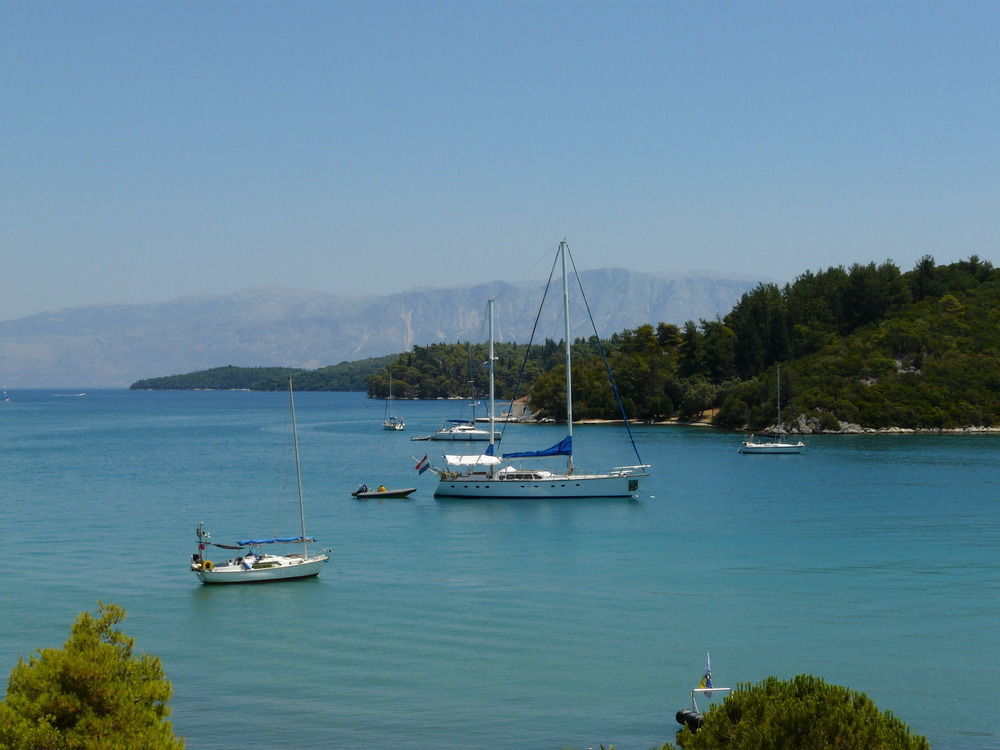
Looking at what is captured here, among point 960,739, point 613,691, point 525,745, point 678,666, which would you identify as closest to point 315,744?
point 525,745

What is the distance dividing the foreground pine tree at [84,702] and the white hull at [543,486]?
5041cm

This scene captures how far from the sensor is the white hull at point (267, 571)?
39.1 meters

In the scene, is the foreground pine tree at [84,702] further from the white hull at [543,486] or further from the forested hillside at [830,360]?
the forested hillside at [830,360]

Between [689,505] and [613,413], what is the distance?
95.7m

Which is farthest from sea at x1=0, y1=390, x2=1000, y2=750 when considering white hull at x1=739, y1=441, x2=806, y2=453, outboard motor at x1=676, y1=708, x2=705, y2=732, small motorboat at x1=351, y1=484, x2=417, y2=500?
white hull at x1=739, y1=441, x2=806, y2=453

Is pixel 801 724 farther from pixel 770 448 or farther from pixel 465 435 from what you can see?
pixel 465 435

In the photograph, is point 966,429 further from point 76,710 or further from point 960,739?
point 76,710

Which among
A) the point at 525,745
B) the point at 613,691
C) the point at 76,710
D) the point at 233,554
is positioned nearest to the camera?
the point at 76,710

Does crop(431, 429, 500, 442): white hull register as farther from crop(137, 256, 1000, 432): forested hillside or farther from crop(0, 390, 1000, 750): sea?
crop(0, 390, 1000, 750): sea

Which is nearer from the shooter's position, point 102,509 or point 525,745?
point 525,745

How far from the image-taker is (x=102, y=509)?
202 ft

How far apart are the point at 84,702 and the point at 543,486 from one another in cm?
5131

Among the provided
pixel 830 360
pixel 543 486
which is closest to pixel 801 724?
pixel 543 486

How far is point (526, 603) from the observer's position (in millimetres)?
36906
